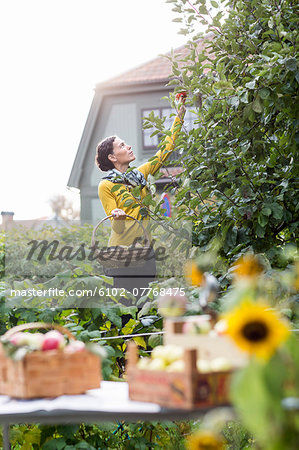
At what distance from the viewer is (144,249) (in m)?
3.65

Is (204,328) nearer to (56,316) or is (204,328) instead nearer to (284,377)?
(284,377)

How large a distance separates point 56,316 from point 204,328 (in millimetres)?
1385

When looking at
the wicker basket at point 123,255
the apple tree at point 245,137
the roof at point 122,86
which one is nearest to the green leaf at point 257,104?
the apple tree at point 245,137

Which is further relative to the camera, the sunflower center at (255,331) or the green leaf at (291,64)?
the green leaf at (291,64)

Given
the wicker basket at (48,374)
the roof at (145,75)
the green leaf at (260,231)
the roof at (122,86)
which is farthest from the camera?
the roof at (145,75)

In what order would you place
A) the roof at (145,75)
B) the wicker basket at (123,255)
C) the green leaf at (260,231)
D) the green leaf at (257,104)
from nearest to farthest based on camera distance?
1. the green leaf at (257,104)
2. the green leaf at (260,231)
3. the wicker basket at (123,255)
4. the roof at (145,75)

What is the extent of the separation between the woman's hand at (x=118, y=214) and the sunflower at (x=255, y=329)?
115 inches

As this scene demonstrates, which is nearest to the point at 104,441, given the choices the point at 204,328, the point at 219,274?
the point at 219,274

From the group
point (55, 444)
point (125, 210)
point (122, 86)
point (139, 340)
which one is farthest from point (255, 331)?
point (122, 86)

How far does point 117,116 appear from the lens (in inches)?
421

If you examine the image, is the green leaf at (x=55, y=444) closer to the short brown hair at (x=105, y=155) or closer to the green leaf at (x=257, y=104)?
the green leaf at (x=257, y=104)

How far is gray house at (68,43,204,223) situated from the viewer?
10.4 meters

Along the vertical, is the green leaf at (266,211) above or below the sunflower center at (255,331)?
below

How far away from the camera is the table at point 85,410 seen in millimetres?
1030
